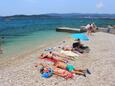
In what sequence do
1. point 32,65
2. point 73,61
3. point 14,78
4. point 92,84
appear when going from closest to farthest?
point 92,84 → point 14,78 → point 32,65 → point 73,61

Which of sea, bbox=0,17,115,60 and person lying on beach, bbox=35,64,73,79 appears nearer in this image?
person lying on beach, bbox=35,64,73,79

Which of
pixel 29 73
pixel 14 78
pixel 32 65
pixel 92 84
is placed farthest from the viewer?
pixel 32 65

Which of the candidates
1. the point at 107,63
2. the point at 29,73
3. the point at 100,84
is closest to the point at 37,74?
the point at 29,73

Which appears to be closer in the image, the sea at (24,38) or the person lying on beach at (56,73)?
the person lying on beach at (56,73)

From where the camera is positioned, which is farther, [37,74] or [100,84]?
[37,74]

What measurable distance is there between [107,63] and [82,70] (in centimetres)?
274

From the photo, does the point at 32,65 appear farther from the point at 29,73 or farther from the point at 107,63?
the point at 107,63

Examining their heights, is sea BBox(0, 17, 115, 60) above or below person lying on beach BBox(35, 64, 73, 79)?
below

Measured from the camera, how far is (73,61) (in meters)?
14.6

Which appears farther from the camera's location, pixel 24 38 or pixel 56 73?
pixel 24 38

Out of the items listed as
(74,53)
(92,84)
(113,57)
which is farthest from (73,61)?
(92,84)

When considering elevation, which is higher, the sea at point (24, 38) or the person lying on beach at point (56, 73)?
the person lying on beach at point (56, 73)

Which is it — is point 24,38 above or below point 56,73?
below

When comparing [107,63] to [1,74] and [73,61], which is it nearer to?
[73,61]
